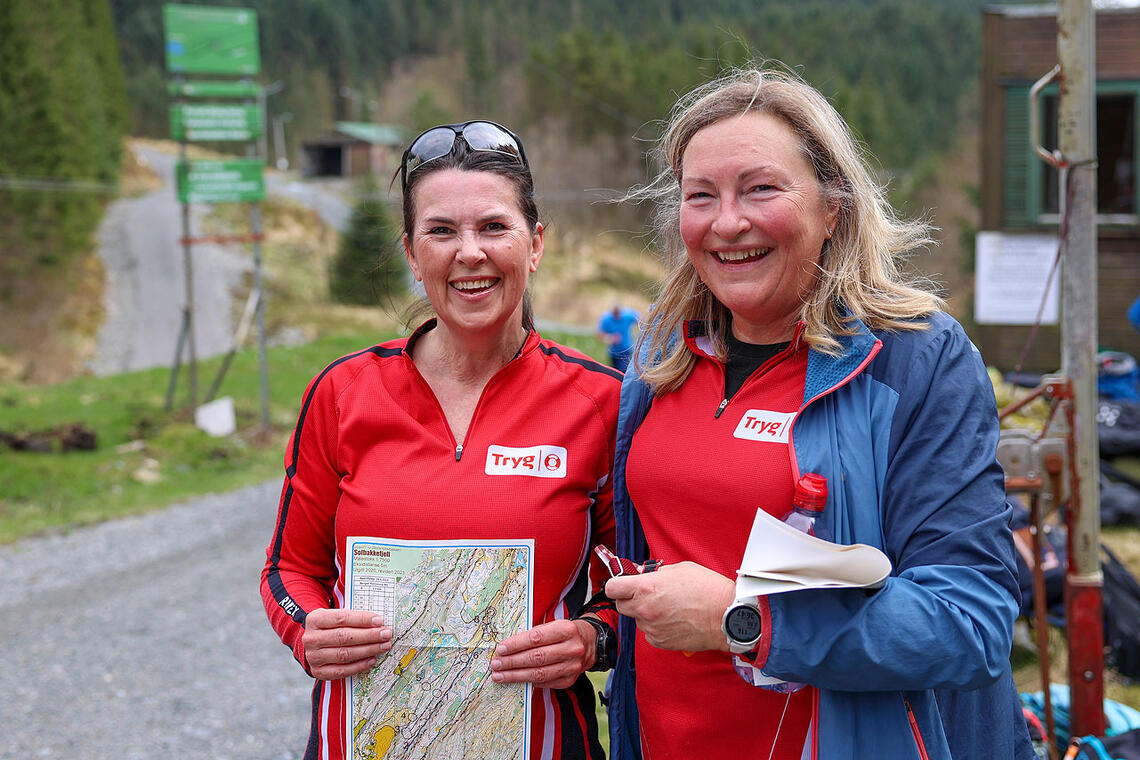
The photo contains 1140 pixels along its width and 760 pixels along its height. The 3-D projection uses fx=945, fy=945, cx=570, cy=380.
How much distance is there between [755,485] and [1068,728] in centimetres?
238

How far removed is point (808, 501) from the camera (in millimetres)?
1579

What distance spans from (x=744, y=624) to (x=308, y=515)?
3.41 feet

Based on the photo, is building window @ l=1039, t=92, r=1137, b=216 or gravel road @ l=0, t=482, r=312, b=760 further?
building window @ l=1039, t=92, r=1137, b=216

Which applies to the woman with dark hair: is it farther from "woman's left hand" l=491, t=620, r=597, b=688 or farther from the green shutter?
the green shutter

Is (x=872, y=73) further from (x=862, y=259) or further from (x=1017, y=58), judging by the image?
(x=862, y=259)

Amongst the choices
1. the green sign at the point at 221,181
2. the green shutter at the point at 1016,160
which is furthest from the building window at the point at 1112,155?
the green sign at the point at 221,181

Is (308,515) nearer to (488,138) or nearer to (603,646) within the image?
(603,646)

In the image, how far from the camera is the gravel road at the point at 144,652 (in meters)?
4.84

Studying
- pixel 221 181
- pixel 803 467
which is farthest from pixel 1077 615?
pixel 221 181

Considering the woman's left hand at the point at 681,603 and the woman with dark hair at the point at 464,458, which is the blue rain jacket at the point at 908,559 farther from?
the woman with dark hair at the point at 464,458

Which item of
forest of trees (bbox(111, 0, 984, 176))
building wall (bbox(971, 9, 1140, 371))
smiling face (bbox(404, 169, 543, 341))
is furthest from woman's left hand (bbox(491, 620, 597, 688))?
forest of trees (bbox(111, 0, 984, 176))

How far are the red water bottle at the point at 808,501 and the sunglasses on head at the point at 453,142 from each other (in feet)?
3.39

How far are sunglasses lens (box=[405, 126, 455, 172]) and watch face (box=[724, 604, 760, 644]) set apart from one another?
3.88 feet

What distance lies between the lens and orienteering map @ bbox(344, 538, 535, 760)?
193 cm
